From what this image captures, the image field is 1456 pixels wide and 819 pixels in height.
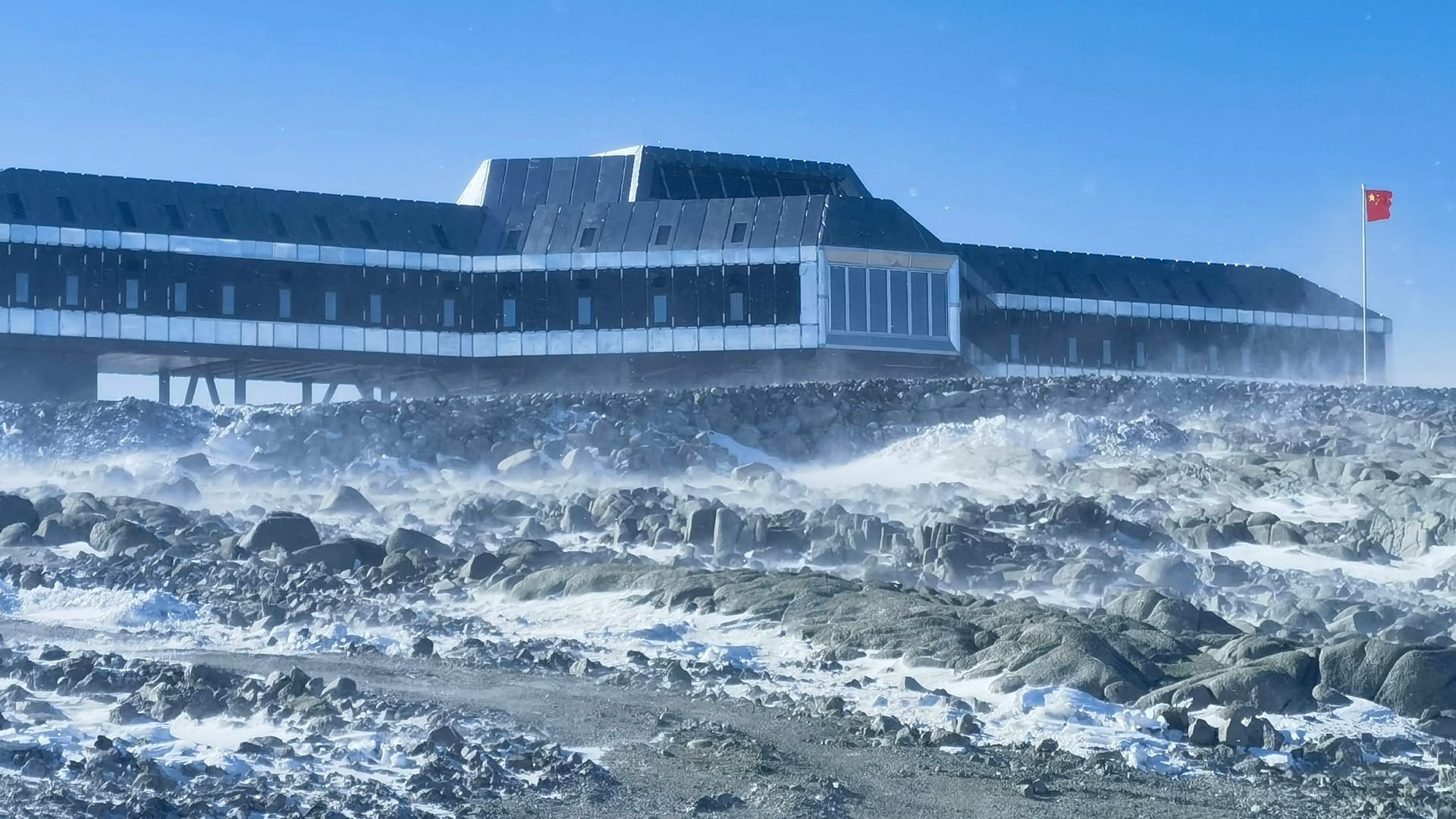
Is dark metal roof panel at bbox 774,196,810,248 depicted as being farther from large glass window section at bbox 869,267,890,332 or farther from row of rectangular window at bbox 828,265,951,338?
large glass window section at bbox 869,267,890,332

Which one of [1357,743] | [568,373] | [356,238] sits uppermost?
[356,238]

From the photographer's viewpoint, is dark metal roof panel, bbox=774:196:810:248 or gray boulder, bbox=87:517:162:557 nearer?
gray boulder, bbox=87:517:162:557

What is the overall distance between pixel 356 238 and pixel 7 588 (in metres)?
29.5

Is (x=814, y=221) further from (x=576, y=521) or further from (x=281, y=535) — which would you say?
(x=281, y=535)

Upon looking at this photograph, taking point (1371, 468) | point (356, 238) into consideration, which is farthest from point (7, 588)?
point (356, 238)

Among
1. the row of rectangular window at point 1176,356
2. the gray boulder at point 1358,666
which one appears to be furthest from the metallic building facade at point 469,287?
the gray boulder at point 1358,666

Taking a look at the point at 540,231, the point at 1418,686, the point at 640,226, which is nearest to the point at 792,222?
the point at 640,226

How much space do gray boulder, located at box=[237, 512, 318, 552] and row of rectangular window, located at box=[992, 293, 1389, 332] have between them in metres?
34.9

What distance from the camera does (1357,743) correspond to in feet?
40.2

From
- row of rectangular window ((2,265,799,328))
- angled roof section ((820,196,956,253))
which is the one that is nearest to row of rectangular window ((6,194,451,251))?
row of rectangular window ((2,265,799,328))

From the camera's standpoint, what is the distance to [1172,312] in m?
57.7

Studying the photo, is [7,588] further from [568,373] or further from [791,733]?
[568,373]

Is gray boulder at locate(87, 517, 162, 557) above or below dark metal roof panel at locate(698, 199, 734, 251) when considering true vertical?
below

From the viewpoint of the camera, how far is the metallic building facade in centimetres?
4453
